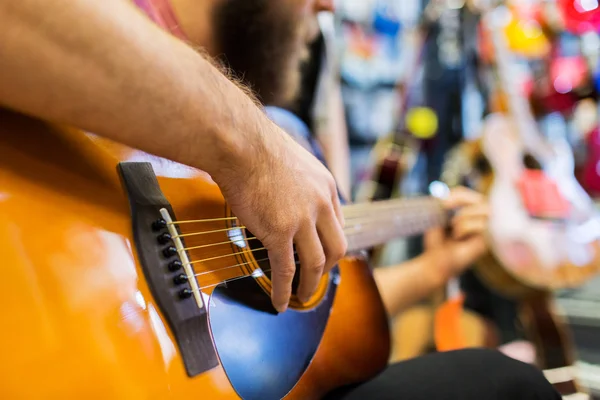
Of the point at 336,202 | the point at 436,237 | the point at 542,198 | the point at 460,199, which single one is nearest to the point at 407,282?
the point at 436,237

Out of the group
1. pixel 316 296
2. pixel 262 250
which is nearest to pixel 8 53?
pixel 262 250

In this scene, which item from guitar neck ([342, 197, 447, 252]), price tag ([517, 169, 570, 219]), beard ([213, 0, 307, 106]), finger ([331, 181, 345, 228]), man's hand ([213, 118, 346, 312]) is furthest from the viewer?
price tag ([517, 169, 570, 219])

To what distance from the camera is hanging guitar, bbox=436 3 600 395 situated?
1097 millimetres

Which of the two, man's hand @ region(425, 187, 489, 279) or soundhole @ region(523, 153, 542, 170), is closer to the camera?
man's hand @ region(425, 187, 489, 279)

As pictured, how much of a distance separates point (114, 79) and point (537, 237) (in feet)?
3.51

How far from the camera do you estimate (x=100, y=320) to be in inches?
13.5

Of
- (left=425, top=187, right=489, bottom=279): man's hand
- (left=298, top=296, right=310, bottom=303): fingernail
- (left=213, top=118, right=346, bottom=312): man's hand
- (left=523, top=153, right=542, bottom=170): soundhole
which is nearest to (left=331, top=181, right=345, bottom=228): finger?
(left=213, top=118, right=346, bottom=312): man's hand

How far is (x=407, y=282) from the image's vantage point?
1.11 meters

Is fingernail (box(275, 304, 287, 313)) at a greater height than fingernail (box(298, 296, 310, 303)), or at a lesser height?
greater

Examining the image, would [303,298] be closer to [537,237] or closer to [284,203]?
[284,203]

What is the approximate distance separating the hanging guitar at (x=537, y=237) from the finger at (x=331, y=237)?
0.73m

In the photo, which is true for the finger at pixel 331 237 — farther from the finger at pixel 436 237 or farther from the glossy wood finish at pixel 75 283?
the finger at pixel 436 237

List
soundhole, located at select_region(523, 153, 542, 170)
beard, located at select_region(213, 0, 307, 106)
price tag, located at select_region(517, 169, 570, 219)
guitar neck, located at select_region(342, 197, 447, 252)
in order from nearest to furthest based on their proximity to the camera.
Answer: guitar neck, located at select_region(342, 197, 447, 252)
beard, located at select_region(213, 0, 307, 106)
price tag, located at select_region(517, 169, 570, 219)
soundhole, located at select_region(523, 153, 542, 170)

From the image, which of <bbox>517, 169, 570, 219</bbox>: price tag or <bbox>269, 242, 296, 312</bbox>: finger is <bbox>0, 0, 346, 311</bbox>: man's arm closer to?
<bbox>269, 242, 296, 312</bbox>: finger
